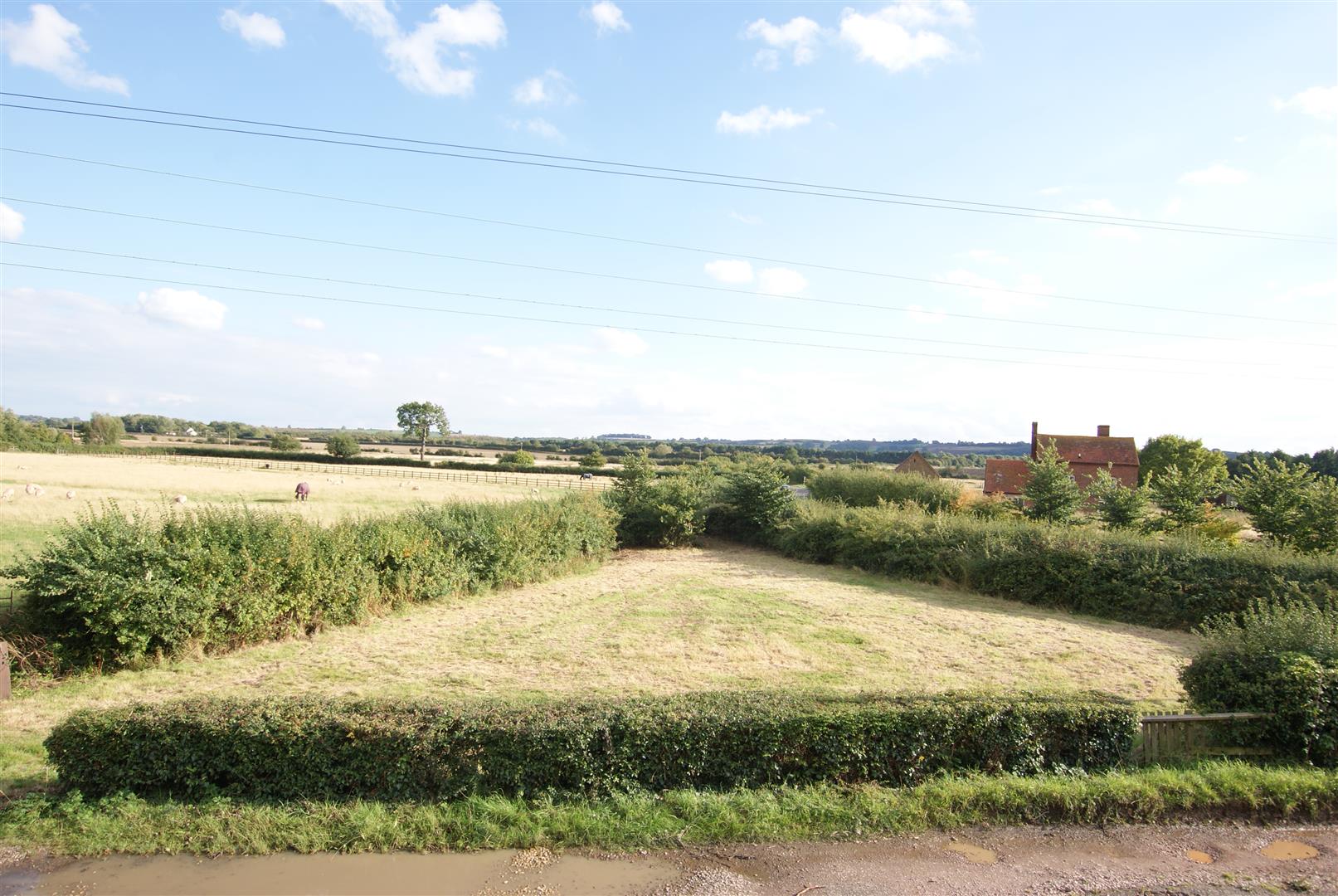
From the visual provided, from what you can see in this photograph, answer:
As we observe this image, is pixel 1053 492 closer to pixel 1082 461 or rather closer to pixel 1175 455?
pixel 1082 461

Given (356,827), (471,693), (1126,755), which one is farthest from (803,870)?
(471,693)

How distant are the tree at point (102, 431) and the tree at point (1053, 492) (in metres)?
94.2

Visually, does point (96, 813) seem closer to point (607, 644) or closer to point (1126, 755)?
point (607, 644)

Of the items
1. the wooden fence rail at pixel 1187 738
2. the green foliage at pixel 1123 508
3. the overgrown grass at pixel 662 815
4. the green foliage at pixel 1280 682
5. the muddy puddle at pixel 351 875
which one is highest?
the green foliage at pixel 1123 508

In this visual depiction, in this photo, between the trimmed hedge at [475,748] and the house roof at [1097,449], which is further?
the house roof at [1097,449]

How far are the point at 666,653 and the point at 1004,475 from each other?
32.5 meters

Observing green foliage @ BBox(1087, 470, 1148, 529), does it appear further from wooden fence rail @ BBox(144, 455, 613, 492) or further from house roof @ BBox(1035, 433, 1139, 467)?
wooden fence rail @ BBox(144, 455, 613, 492)

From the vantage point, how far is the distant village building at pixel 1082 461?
36906mm

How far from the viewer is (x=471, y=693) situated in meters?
8.66

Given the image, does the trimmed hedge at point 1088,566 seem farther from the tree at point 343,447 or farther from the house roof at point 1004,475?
the tree at point 343,447

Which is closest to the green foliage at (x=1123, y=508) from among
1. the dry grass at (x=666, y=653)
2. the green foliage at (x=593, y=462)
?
the dry grass at (x=666, y=653)

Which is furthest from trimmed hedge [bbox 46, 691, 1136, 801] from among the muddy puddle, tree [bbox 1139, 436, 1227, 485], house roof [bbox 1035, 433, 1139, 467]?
tree [bbox 1139, 436, 1227, 485]

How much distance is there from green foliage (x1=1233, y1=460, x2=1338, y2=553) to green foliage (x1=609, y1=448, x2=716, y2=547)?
52.2 feet

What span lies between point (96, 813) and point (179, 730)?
2.24ft
